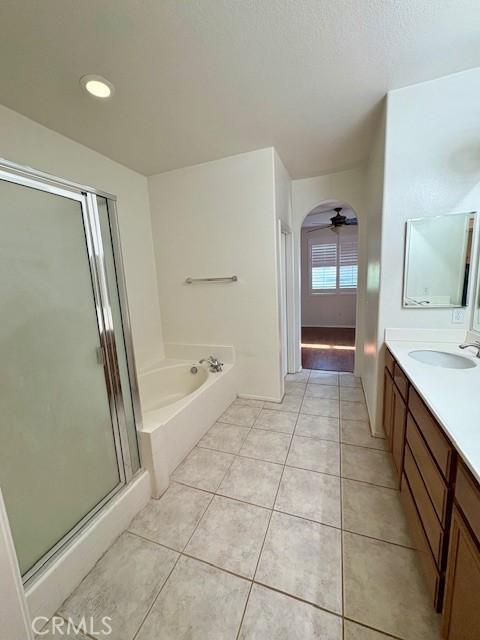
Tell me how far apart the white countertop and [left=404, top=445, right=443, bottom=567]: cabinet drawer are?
0.37m

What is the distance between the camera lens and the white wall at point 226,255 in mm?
2580

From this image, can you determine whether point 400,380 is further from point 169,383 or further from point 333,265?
point 333,265

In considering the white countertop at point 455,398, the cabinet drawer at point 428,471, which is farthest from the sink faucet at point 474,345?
the cabinet drawer at point 428,471

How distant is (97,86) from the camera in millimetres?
1551

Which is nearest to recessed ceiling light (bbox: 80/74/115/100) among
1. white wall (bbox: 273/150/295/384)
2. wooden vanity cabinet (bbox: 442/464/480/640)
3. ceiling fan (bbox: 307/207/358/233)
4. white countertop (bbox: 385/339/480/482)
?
white wall (bbox: 273/150/295/384)

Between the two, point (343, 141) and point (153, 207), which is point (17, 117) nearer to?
point (153, 207)

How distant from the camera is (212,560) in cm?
127

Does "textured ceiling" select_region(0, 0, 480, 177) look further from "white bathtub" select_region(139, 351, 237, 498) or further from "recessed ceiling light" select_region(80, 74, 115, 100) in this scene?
"white bathtub" select_region(139, 351, 237, 498)

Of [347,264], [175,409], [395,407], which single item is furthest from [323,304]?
[175,409]

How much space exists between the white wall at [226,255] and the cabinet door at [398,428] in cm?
126

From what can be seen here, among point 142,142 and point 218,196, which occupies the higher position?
point 142,142

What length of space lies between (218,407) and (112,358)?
1.36 m

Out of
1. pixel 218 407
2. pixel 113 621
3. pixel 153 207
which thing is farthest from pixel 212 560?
pixel 153 207

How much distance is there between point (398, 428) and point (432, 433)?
0.62 meters
